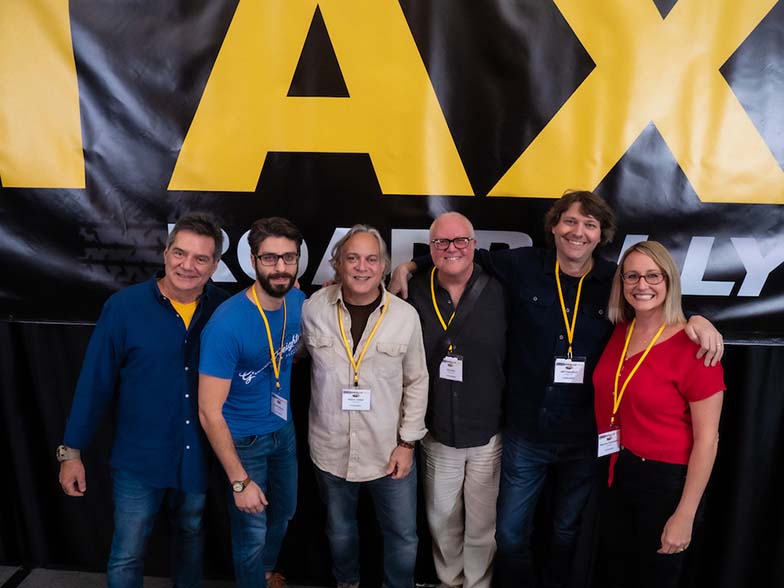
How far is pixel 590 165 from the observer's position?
6.20 ft

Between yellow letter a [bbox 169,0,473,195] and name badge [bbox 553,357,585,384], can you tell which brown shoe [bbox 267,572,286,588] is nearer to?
name badge [bbox 553,357,585,384]

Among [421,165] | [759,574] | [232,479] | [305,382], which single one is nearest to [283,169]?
[421,165]

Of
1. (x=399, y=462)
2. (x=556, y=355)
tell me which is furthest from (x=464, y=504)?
(x=556, y=355)

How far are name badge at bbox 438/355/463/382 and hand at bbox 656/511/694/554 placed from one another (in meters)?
0.74

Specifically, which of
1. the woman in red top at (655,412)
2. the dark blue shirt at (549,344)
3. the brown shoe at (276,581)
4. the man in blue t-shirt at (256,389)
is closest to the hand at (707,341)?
the woman in red top at (655,412)

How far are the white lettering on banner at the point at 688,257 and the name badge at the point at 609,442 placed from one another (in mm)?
730

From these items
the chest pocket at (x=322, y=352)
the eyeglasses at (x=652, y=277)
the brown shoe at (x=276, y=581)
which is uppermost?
the eyeglasses at (x=652, y=277)

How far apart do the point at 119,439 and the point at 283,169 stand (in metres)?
1.12

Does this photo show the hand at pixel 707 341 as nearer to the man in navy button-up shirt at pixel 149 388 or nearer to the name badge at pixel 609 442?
the name badge at pixel 609 442

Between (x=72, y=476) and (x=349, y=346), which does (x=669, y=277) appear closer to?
(x=349, y=346)

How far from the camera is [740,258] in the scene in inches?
74.8

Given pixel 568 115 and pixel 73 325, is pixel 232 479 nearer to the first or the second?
pixel 73 325

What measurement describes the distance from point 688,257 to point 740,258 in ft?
0.62

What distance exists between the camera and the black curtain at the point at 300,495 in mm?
1979
